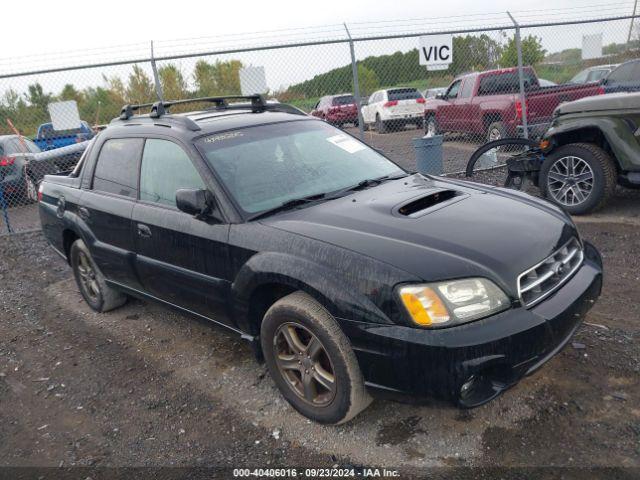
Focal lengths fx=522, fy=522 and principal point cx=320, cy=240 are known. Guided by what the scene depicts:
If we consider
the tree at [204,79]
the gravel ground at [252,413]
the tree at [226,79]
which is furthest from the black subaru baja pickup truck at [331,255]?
the tree at [226,79]

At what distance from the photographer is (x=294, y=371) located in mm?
3006

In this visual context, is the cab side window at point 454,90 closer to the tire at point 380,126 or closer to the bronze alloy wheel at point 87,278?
the tire at point 380,126

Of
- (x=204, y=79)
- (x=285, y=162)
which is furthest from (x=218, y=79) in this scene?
(x=285, y=162)

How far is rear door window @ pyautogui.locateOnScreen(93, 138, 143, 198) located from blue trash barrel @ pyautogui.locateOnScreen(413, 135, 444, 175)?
5484 millimetres

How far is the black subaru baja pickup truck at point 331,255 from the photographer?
2385mm

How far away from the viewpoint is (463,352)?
2.29 meters

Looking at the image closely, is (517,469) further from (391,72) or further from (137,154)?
(391,72)

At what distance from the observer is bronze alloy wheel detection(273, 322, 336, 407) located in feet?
9.15

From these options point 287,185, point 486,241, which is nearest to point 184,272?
point 287,185

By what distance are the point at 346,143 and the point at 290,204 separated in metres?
0.97

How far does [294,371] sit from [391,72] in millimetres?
8225

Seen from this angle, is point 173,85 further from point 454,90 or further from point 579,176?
point 579,176

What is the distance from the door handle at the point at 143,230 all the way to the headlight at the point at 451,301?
2.01m

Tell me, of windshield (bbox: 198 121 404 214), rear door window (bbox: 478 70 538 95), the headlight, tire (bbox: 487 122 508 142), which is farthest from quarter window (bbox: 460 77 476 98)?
the headlight
